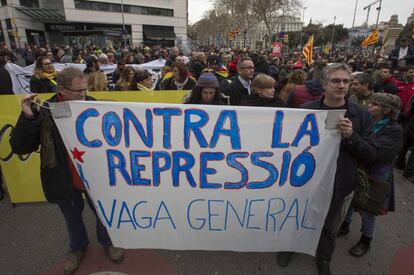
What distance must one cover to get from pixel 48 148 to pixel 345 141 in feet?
7.15

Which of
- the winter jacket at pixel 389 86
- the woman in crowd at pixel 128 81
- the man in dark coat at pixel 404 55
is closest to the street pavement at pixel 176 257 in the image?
the woman in crowd at pixel 128 81

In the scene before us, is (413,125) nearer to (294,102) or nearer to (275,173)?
(294,102)

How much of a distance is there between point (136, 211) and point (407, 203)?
3.68 meters

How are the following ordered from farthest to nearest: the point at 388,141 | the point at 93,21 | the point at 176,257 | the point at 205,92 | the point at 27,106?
1. the point at 93,21
2. the point at 205,92
3. the point at 176,257
4. the point at 388,141
5. the point at 27,106

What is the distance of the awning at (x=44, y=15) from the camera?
1416 inches

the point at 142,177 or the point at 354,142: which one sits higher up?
the point at 354,142

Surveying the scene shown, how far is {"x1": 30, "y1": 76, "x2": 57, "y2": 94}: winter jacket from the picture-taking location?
163 inches

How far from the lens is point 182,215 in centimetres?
216

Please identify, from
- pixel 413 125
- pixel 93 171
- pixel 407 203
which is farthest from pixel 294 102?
pixel 413 125

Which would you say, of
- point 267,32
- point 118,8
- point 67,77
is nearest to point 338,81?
point 67,77

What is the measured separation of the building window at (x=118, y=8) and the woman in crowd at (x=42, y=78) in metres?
41.0

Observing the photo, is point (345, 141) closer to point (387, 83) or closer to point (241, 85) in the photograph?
point (241, 85)

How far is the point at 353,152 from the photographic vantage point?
1979 mm

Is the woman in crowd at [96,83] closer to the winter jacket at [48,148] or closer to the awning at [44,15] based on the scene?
the winter jacket at [48,148]
